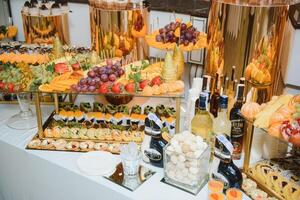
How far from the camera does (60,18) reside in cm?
249

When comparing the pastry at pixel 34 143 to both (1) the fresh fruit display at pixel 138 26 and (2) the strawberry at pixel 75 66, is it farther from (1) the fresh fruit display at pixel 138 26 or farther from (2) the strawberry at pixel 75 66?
(1) the fresh fruit display at pixel 138 26

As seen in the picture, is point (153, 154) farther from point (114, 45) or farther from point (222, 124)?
point (114, 45)

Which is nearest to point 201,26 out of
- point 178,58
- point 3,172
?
point 178,58

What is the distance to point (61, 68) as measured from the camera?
1.60 metres

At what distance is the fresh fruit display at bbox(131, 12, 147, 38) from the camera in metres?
1.91

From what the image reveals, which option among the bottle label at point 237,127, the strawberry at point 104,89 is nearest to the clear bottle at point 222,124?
the bottle label at point 237,127

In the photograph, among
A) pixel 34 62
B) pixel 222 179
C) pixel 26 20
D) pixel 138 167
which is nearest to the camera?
pixel 222 179

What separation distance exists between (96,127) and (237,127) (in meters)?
0.61

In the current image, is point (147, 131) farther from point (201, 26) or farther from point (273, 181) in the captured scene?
point (201, 26)

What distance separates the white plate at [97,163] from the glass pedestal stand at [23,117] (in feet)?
1.33

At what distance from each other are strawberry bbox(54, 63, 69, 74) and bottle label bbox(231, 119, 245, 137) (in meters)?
0.77

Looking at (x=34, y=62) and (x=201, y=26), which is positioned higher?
(x=201, y=26)

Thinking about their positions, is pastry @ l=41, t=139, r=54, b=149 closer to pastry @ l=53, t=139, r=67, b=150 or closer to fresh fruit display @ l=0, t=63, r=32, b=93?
pastry @ l=53, t=139, r=67, b=150

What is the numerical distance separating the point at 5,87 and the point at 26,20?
1.05 m
